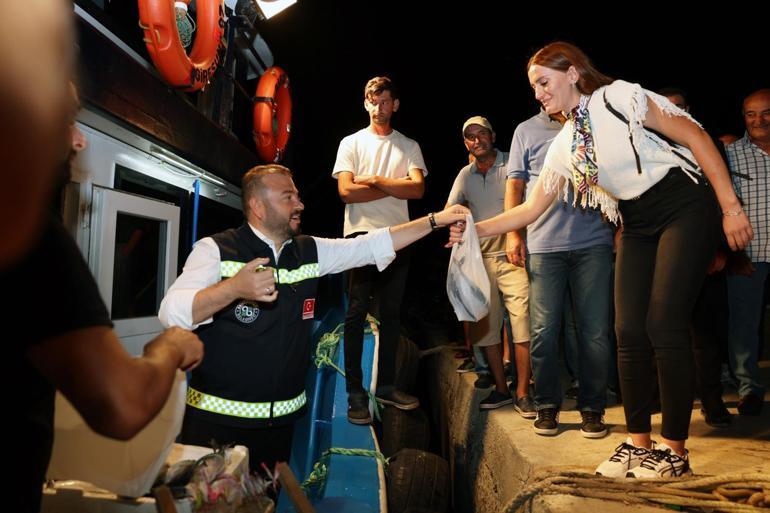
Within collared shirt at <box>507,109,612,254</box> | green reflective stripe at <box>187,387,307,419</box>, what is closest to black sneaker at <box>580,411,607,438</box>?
collared shirt at <box>507,109,612,254</box>

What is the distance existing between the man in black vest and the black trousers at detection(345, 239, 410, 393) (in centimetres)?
85

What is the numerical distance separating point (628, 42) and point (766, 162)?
1148cm

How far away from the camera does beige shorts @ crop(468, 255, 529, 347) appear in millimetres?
3341

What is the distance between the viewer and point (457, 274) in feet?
9.48

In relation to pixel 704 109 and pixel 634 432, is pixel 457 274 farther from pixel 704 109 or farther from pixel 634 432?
pixel 704 109

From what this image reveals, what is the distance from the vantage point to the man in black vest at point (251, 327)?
221cm

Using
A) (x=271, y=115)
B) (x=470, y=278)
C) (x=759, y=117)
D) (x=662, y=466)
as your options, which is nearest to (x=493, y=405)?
(x=470, y=278)

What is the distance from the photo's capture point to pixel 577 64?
2166 millimetres

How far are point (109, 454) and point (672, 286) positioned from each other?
197cm

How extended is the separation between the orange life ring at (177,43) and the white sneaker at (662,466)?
3463 millimetres

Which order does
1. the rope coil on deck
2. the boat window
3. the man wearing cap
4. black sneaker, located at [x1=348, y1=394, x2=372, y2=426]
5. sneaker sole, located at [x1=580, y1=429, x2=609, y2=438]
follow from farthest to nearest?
black sneaker, located at [x1=348, y1=394, x2=372, y2=426] → the man wearing cap → the boat window → sneaker sole, located at [x1=580, y1=429, x2=609, y2=438] → the rope coil on deck

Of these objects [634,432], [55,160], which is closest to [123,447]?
[55,160]

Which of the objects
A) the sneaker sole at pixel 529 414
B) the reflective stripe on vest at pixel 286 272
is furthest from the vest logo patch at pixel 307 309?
the sneaker sole at pixel 529 414

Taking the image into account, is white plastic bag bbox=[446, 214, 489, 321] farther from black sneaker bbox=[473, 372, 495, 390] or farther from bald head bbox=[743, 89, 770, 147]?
bald head bbox=[743, 89, 770, 147]
